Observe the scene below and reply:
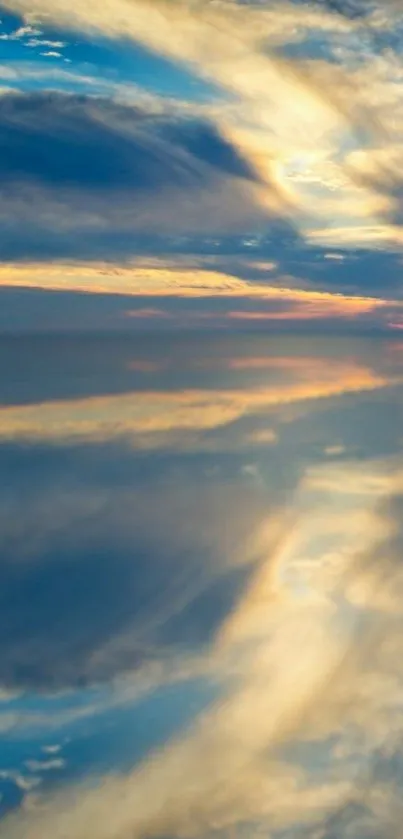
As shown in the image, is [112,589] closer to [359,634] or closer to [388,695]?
[359,634]

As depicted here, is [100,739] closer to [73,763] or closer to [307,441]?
[73,763]

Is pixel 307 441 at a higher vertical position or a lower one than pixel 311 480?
higher

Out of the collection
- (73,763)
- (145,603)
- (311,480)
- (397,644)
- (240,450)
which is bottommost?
(73,763)

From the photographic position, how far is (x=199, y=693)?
41.2ft

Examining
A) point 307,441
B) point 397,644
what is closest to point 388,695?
point 397,644

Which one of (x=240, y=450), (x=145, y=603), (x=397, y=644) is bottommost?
(x=397, y=644)

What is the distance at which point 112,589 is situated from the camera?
1616 cm

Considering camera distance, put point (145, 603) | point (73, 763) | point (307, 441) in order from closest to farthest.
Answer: point (73, 763), point (145, 603), point (307, 441)

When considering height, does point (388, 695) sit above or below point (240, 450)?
below

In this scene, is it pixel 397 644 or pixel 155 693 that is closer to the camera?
pixel 155 693

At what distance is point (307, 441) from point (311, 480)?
5553 mm

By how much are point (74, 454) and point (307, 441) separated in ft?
20.7

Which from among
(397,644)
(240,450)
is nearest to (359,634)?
(397,644)

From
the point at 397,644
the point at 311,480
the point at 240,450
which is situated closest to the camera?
the point at 397,644
